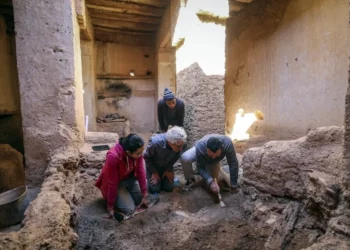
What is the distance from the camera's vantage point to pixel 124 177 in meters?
3.13

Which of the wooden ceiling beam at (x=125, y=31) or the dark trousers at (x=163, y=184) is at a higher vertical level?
the wooden ceiling beam at (x=125, y=31)

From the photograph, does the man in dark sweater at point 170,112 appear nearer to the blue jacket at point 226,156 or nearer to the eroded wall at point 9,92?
the blue jacket at point 226,156

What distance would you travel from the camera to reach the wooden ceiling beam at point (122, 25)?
658 centimetres

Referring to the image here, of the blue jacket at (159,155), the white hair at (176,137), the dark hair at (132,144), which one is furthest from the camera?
the blue jacket at (159,155)

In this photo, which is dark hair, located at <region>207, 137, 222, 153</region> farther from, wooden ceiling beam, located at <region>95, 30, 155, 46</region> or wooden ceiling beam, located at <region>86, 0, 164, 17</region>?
wooden ceiling beam, located at <region>95, 30, 155, 46</region>

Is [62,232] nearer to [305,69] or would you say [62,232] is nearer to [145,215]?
[145,215]

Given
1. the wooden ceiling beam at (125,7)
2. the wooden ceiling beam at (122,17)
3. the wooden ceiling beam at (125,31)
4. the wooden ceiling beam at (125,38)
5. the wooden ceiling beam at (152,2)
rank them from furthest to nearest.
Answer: the wooden ceiling beam at (125,38)
the wooden ceiling beam at (125,31)
the wooden ceiling beam at (122,17)
the wooden ceiling beam at (125,7)
the wooden ceiling beam at (152,2)

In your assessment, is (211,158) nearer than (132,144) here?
No

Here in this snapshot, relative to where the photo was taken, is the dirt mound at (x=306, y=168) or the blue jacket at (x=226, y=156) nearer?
A: the dirt mound at (x=306, y=168)

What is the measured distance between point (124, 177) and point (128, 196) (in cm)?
29

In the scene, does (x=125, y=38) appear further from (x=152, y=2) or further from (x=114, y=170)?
(x=114, y=170)

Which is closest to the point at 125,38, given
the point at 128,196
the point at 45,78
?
the point at 45,78

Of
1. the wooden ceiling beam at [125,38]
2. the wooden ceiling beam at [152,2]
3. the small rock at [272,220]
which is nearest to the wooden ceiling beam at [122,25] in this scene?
the wooden ceiling beam at [125,38]

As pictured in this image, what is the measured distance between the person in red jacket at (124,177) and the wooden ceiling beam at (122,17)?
440 centimetres
